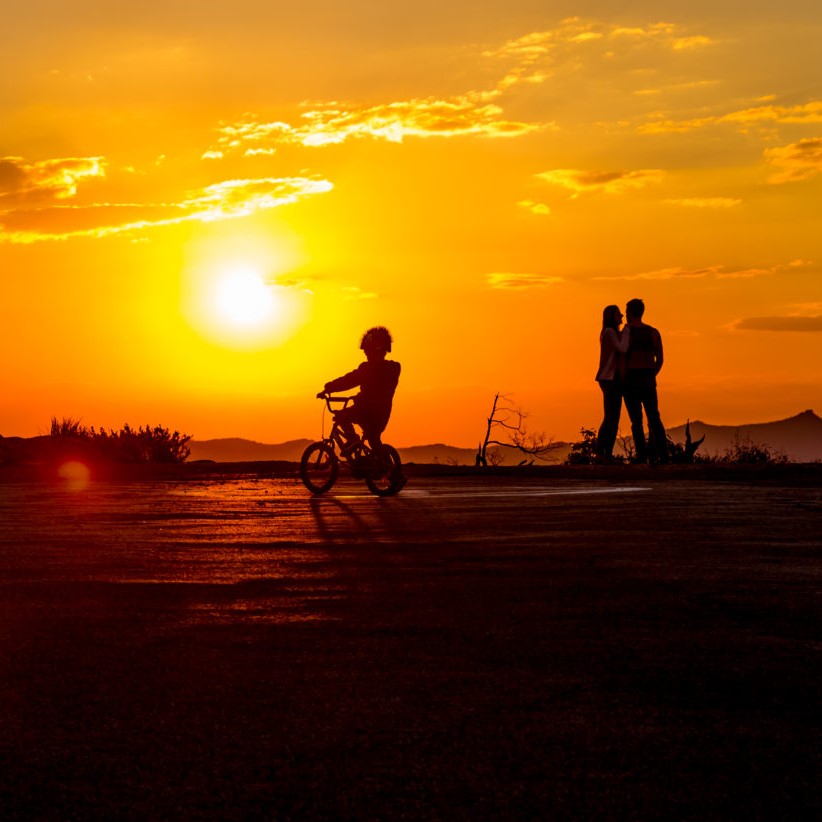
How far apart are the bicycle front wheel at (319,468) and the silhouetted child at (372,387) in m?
0.46

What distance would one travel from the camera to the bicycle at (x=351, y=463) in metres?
20.9

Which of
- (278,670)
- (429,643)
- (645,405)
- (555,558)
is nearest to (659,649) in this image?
(429,643)

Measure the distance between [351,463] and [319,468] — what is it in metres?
0.72

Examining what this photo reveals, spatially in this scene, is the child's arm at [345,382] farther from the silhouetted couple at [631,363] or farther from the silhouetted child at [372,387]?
the silhouetted couple at [631,363]

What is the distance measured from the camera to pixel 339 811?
13.5ft

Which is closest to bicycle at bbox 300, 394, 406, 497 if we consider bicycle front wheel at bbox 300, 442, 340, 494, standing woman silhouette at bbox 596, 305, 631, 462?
bicycle front wheel at bbox 300, 442, 340, 494

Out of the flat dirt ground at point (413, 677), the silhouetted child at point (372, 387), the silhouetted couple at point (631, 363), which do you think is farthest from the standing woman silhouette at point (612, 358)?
the flat dirt ground at point (413, 677)

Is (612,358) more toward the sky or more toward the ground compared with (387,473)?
more toward the sky

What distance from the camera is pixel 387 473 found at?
20906mm

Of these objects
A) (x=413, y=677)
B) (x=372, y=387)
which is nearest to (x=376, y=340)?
(x=372, y=387)

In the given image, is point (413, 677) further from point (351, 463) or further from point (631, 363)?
point (631, 363)

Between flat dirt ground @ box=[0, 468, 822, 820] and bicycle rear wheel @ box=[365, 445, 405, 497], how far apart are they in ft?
25.7

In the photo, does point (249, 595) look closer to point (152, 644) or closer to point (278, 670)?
point (152, 644)

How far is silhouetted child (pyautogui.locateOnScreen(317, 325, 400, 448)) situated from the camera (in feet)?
68.4
